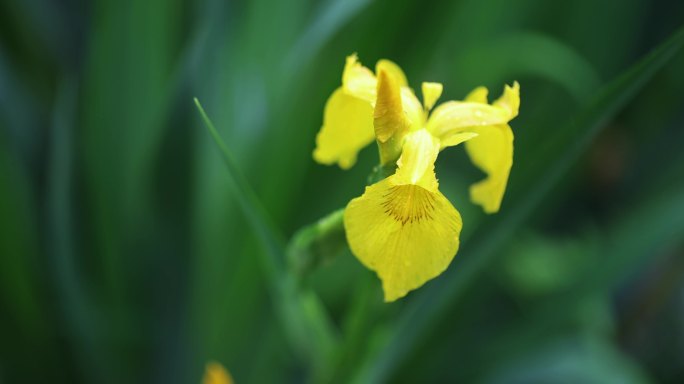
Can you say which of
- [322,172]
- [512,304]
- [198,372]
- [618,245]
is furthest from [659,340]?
[198,372]

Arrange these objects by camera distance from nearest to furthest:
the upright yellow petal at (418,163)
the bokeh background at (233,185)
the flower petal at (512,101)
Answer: the upright yellow petal at (418,163)
the flower petal at (512,101)
the bokeh background at (233,185)

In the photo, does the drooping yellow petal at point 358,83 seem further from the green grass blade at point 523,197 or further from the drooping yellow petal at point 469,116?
the green grass blade at point 523,197

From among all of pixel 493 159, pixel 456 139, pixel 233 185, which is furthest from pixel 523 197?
pixel 233 185

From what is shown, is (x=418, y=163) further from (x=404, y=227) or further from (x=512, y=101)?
(x=512, y=101)

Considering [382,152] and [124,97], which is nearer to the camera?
[382,152]

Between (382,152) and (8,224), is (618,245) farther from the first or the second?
(8,224)

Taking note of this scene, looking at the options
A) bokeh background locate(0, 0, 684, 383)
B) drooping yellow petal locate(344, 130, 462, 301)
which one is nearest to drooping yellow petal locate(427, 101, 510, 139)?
drooping yellow petal locate(344, 130, 462, 301)

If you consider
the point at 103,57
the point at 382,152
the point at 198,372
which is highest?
the point at 103,57

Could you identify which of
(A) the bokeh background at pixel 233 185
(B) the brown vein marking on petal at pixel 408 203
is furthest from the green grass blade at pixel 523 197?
(B) the brown vein marking on petal at pixel 408 203

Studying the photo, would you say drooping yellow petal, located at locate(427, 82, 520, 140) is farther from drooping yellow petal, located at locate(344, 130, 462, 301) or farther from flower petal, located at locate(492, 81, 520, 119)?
drooping yellow petal, located at locate(344, 130, 462, 301)
